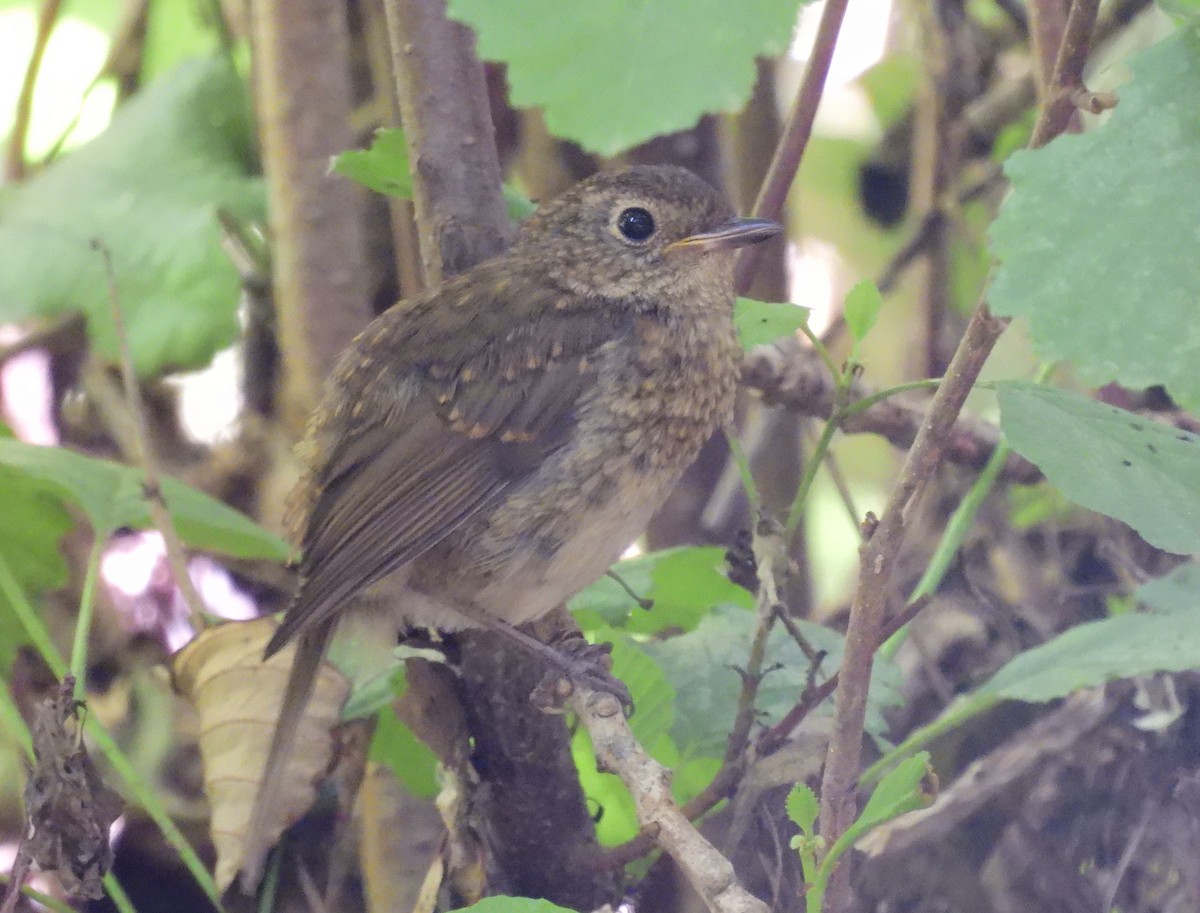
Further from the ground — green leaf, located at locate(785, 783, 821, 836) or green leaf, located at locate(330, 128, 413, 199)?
green leaf, located at locate(330, 128, 413, 199)

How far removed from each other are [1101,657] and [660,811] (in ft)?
2.14

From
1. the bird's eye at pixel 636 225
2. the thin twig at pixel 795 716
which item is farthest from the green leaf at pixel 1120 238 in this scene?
the bird's eye at pixel 636 225

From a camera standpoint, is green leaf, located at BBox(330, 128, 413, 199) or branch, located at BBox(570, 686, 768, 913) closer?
branch, located at BBox(570, 686, 768, 913)

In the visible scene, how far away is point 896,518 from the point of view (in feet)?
4.95

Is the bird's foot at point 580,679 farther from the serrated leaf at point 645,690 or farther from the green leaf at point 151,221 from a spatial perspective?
the green leaf at point 151,221

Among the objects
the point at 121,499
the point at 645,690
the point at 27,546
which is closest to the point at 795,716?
the point at 645,690

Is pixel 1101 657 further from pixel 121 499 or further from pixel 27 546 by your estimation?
pixel 27 546

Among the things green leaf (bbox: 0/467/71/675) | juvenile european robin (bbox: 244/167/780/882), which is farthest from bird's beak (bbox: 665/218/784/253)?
green leaf (bbox: 0/467/71/675)

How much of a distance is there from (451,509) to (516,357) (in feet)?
0.91

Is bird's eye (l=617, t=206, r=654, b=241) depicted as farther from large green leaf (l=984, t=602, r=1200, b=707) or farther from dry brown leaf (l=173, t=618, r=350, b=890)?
large green leaf (l=984, t=602, r=1200, b=707)

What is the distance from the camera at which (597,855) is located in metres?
2.10

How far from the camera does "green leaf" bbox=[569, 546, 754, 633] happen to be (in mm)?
2340

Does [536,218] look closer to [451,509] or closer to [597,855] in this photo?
[451,509]

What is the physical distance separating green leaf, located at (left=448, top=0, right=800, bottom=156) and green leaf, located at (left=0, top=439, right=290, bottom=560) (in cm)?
135
